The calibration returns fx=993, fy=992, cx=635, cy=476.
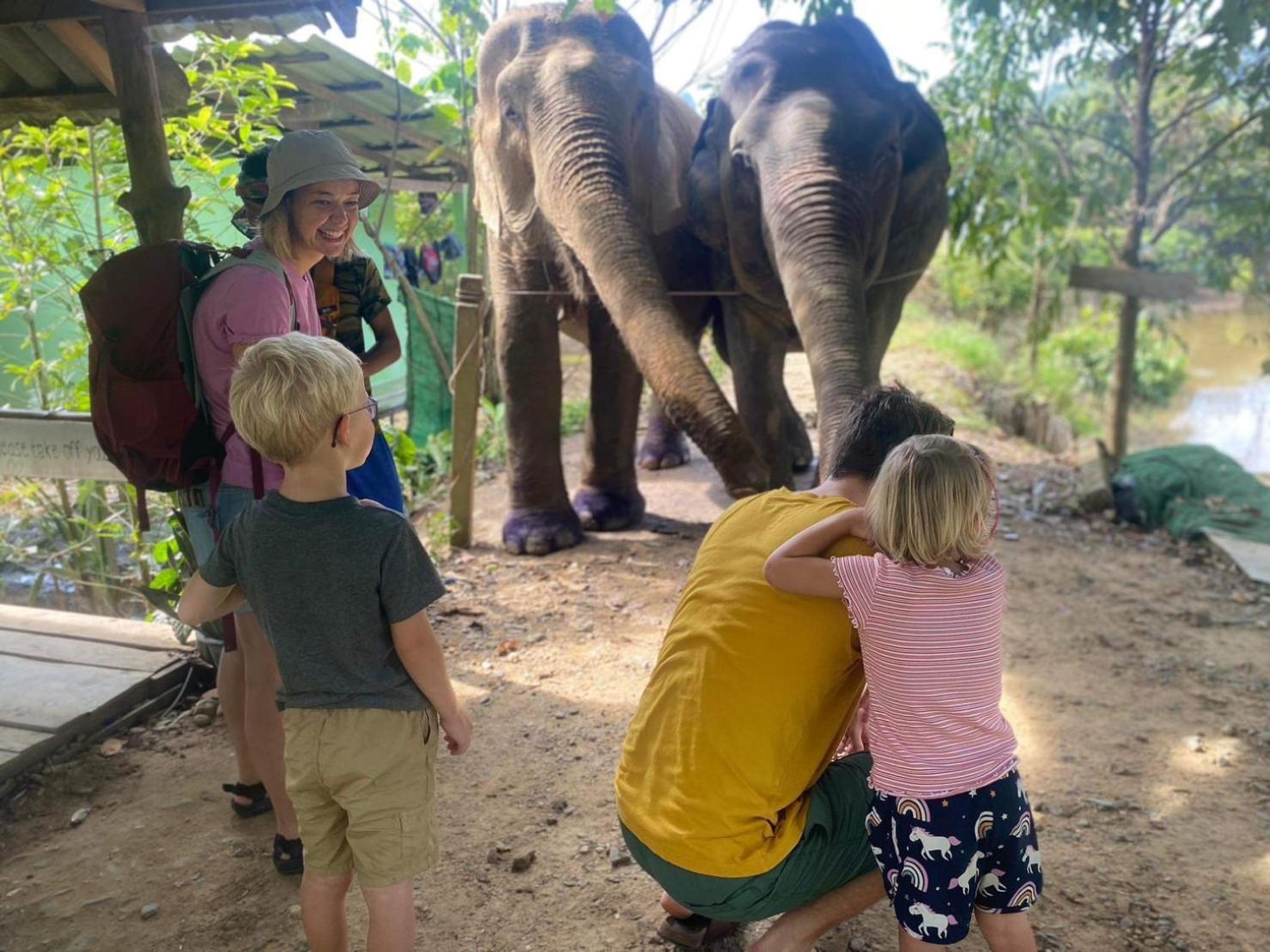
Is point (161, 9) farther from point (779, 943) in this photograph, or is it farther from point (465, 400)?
point (779, 943)

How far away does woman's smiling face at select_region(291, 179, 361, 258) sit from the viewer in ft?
8.64

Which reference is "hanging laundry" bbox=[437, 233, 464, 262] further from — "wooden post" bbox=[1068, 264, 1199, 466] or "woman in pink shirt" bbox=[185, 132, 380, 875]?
"woman in pink shirt" bbox=[185, 132, 380, 875]

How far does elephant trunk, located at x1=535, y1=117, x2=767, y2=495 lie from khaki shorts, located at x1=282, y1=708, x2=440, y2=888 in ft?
7.09

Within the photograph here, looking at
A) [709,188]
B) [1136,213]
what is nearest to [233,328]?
[709,188]

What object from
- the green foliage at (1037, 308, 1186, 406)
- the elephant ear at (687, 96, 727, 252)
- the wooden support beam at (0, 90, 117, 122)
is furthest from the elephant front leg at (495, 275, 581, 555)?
the green foliage at (1037, 308, 1186, 406)

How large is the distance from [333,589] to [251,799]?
153cm

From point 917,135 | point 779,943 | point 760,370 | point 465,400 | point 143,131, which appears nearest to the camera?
point 779,943

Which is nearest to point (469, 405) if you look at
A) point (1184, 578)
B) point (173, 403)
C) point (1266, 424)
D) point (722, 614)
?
point (173, 403)

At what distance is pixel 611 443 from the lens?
255 inches

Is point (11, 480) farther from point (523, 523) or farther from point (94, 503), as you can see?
point (523, 523)

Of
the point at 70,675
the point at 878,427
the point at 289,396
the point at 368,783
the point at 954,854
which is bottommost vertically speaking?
the point at 70,675

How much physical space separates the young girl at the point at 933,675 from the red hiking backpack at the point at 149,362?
Result: 1629mm

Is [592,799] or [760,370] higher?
[760,370]

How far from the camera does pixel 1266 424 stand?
20.6m
